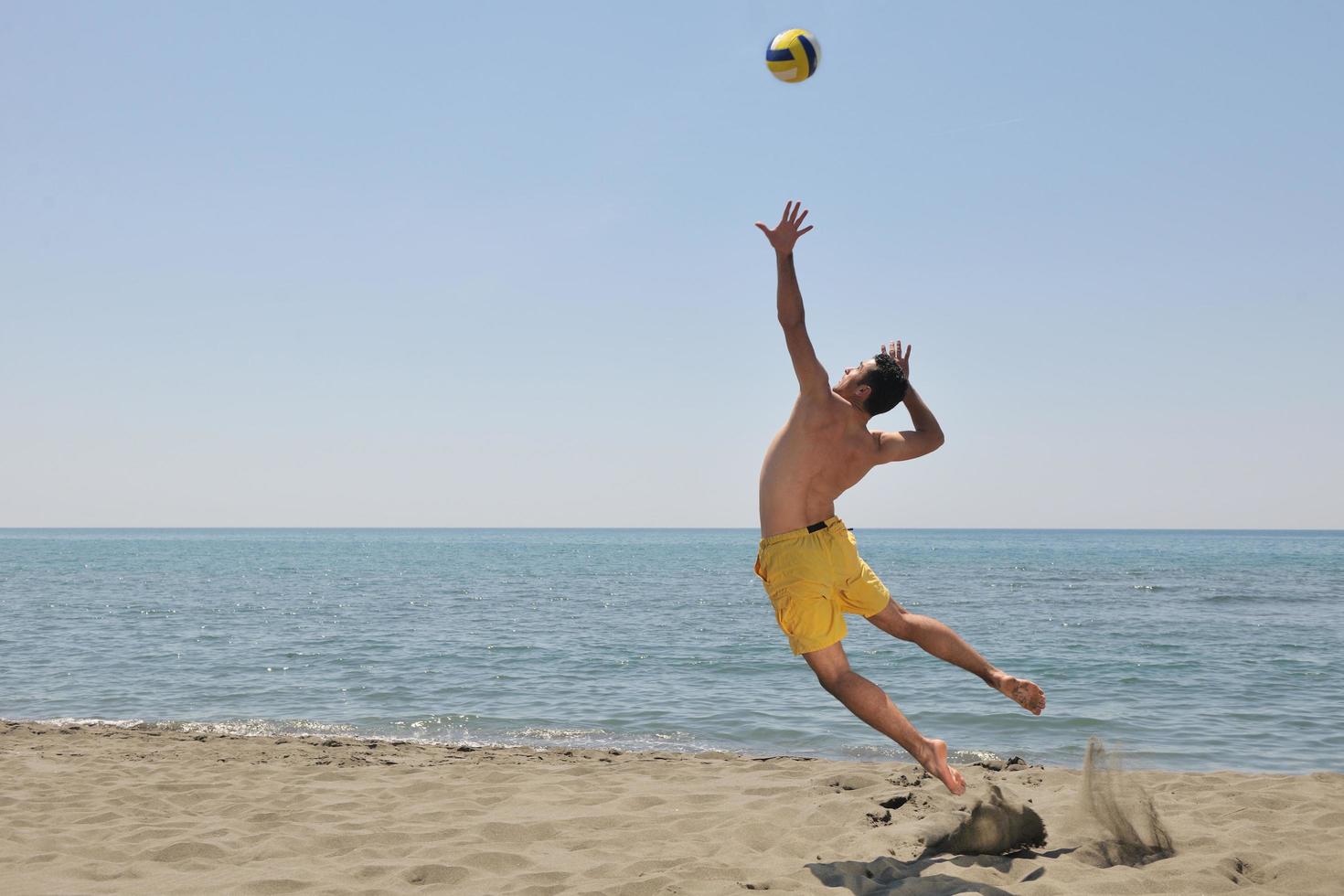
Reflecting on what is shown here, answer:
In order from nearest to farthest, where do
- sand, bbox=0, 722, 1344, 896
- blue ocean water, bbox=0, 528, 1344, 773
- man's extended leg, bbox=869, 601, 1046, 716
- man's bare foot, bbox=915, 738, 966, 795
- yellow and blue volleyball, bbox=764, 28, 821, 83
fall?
sand, bbox=0, 722, 1344, 896, man's bare foot, bbox=915, 738, 966, 795, man's extended leg, bbox=869, 601, 1046, 716, yellow and blue volleyball, bbox=764, 28, 821, 83, blue ocean water, bbox=0, 528, 1344, 773

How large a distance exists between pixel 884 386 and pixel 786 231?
90 centimetres

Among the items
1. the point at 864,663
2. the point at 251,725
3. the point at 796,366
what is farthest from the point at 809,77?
the point at 864,663

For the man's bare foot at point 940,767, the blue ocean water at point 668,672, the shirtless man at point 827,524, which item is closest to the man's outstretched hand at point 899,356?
the shirtless man at point 827,524

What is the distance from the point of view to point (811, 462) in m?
4.62

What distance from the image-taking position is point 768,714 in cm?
983

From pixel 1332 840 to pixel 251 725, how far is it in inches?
336

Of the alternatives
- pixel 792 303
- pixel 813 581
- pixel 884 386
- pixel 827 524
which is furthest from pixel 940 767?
pixel 792 303

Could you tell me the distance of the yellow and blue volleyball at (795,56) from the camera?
235 inches

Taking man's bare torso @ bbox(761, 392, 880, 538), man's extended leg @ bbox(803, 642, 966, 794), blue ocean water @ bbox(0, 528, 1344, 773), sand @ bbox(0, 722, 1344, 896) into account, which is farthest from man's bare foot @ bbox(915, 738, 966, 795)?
blue ocean water @ bbox(0, 528, 1344, 773)

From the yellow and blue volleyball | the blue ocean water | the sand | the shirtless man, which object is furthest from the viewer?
the blue ocean water

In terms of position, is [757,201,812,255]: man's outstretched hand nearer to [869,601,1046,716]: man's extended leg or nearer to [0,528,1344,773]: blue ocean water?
[869,601,1046,716]: man's extended leg

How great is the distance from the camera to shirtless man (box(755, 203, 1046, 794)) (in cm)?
454

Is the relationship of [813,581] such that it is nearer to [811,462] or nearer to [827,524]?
[827,524]

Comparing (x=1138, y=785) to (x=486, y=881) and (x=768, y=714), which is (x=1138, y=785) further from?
(x=768, y=714)
